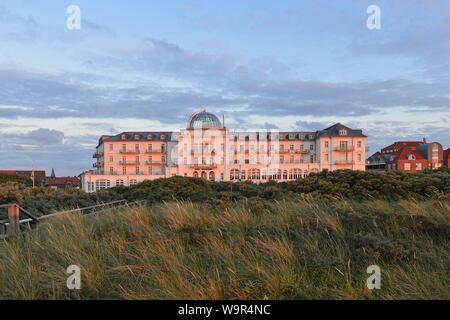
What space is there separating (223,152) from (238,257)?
74.1 metres

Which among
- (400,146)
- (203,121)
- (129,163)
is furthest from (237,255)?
(400,146)

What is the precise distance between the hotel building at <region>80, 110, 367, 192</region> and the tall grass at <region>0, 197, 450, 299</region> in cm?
6700

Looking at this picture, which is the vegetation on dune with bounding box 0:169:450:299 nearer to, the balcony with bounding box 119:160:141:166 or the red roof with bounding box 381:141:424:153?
the balcony with bounding box 119:160:141:166

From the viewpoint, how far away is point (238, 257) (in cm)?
618

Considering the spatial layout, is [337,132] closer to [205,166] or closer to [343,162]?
[343,162]

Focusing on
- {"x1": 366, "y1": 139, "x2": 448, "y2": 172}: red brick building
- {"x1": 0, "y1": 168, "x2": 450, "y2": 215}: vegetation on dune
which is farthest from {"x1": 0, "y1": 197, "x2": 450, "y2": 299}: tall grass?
{"x1": 366, "y1": 139, "x2": 448, "y2": 172}: red brick building

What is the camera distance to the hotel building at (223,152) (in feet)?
263

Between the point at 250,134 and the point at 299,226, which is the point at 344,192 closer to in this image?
the point at 299,226

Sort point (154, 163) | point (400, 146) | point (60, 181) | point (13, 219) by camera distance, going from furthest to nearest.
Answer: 1. point (60, 181)
2. point (400, 146)
3. point (154, 163)
4. point (13, 219)

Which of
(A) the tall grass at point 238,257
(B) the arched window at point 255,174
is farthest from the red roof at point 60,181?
(A) the tall grass at point 238,257

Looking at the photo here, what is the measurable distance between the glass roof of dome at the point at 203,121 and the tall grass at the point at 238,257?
72321 millimetres

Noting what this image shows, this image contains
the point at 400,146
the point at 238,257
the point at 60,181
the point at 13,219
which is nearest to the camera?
the point at 238,257
